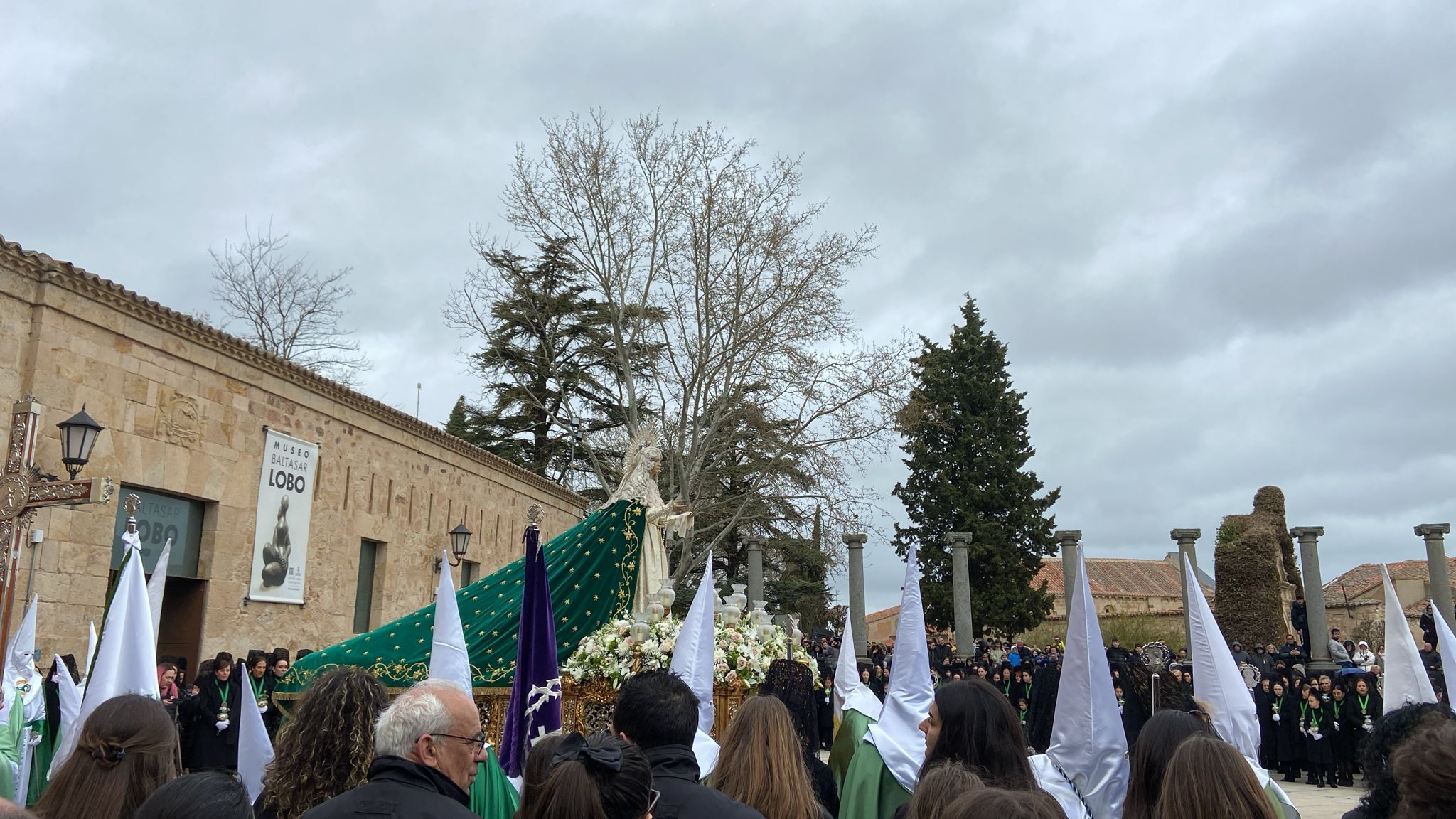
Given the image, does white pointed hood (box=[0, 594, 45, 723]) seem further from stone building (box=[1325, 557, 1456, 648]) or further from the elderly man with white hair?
stone building (box=[1325, 557, 1456, 648])

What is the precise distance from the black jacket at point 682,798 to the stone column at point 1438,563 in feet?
80.8

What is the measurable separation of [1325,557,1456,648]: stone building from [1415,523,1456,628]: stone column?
10.3m

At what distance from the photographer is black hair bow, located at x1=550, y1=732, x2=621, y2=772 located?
8.11 ft

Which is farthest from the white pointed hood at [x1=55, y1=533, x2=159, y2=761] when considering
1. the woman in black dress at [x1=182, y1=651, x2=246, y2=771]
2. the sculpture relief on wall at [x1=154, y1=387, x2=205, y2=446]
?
the sculpture relief on wall at [x1=154, y1=387, x2=205, y2=446]

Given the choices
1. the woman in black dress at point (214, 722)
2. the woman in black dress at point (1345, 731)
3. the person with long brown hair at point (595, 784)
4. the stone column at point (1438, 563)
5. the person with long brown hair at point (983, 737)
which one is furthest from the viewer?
the stone column at point (1438, 563)

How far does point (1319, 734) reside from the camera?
14539 mm

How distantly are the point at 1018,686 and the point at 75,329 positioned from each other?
15.4 m

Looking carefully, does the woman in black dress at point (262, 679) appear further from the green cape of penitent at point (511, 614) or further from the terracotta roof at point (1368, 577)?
the terracotta roof at point (1368, 577)

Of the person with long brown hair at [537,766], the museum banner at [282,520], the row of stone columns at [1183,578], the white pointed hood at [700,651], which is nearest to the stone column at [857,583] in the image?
the row of stone columns at [1183,578]

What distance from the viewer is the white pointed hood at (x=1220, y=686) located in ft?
13.6

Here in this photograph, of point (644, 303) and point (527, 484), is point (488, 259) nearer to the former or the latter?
point (644, 303)

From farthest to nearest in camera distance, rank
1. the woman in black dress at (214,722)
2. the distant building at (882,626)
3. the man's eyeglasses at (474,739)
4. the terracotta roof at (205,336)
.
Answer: the distant building at (882,626) < the terracotta roof at (205,336) < the woman in black dress at (214,722) < the man's eyeglasses at (474,739)

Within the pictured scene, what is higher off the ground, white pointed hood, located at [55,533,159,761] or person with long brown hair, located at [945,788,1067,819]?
white pointed hood, located at [55,533,159,761]

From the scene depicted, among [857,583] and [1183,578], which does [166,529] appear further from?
[1183,578]
